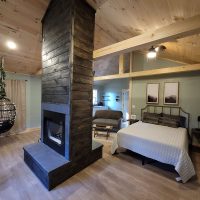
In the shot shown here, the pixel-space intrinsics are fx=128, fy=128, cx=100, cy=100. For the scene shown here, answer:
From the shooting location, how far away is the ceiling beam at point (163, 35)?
163cm

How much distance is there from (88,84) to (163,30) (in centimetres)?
154

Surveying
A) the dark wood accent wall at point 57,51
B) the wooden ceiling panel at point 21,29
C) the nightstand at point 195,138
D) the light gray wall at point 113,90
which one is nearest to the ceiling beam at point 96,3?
the dark wood accent wall at point 57,51

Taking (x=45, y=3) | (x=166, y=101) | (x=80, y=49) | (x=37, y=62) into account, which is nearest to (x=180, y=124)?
(x=166, y=101)

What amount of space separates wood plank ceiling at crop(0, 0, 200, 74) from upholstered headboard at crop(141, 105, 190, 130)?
1.69 metres

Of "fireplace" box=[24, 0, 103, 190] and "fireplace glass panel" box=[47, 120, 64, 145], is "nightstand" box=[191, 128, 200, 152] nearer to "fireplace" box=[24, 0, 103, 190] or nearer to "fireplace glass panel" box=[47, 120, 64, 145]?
"fireplace" box=[24, 0, 103, 190]

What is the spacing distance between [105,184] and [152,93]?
12.3 ft

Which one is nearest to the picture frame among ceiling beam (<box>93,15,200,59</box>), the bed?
the bed

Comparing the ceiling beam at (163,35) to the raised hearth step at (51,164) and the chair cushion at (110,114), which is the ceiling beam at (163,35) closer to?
the raised hearth step at (51,164)

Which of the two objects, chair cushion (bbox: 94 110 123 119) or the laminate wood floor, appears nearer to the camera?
the laminate wood floor

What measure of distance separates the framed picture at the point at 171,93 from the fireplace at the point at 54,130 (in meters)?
3.79

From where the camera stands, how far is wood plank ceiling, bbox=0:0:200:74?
6.30 ft

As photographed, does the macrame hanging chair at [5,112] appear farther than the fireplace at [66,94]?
Yes

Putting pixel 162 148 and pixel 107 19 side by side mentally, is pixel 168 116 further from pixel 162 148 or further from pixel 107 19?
pixel 107 19

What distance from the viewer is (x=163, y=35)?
186 cm
